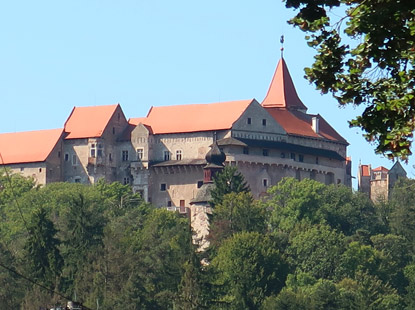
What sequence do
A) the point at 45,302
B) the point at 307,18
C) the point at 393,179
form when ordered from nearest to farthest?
the point at 307,18 < the point at 45,302 < the point at 393,179

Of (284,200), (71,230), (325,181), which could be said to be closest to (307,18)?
(71,230)

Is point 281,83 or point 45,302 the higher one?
point 281,83

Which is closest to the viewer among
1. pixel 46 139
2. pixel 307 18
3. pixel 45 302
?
pixel 307 18

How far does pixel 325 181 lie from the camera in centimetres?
12200

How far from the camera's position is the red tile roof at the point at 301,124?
121 meters

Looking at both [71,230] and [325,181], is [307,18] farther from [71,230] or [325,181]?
[325,181]

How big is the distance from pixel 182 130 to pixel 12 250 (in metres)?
21.5

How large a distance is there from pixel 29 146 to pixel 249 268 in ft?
108

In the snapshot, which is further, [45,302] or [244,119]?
[244,119]

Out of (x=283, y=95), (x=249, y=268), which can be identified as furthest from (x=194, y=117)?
(x=249, y=268)

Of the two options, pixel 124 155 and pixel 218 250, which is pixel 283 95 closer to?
pixel 124 155

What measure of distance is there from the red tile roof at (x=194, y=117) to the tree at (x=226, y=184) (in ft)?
27.8

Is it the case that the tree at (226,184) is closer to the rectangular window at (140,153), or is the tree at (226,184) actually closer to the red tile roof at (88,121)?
the rectangular window at (140,153)

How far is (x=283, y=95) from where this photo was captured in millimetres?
128750
